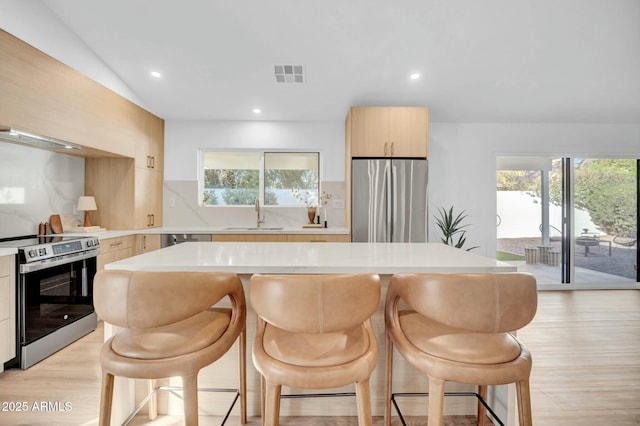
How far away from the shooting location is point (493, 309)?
1.02 metres

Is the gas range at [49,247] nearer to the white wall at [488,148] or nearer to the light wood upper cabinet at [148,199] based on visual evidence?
the light wood upper cabinet at [148,199]

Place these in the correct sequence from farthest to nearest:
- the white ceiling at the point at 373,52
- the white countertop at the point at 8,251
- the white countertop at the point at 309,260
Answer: the white ceiling at the point at 373,52 → the white countertop at the point at 8,251 → the white countertop at the point at 309,260

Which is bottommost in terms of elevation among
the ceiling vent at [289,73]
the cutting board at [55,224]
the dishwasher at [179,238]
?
the dishwasher at [179,238]

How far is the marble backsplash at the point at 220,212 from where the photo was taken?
163 inches

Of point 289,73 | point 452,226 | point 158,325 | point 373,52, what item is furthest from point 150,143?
point 452,226

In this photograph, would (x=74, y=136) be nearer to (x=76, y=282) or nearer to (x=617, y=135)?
(x=76, y=282)

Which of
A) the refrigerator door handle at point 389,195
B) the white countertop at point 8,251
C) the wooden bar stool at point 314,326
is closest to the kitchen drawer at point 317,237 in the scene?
the refrigerator door handle at point 389,195

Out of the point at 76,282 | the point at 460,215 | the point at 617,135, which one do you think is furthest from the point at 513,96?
the point at 76,282

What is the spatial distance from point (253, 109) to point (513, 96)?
322cm

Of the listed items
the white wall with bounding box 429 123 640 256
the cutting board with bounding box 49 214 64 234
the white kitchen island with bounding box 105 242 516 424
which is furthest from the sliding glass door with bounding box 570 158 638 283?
the cutting board with bounding box 49 214 64 234

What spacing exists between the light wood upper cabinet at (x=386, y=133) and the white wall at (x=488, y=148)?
0.78 m

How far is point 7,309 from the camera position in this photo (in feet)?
6.63

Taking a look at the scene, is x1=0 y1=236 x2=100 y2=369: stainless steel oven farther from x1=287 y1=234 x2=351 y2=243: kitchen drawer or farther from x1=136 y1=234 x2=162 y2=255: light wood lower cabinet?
x1=287 y1=234 x2=351 y2=243: kitchen drawer

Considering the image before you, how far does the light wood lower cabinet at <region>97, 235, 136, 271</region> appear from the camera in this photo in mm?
2902
